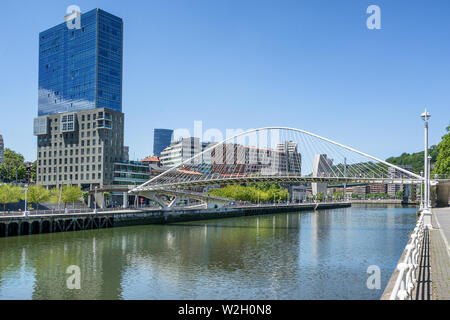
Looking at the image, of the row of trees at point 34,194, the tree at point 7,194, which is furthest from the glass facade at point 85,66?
the tree at point 7,194

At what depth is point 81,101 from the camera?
10806cm

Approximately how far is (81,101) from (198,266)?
3579 inches

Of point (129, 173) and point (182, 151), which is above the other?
point (182, 151)

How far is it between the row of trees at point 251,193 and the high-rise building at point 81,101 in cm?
2432

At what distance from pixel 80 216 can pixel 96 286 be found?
2978cm

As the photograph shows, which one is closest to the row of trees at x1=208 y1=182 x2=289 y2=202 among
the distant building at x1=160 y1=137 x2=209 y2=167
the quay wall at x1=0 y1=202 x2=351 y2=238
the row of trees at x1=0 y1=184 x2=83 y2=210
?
the quay wall at x1=0 y1=202 x2=351 y2=238

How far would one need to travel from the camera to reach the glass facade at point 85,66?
106 metres

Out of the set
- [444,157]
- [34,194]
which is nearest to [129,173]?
[34,194]

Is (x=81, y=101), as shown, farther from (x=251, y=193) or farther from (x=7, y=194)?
(x=7, y=194)

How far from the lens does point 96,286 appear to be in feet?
69.6

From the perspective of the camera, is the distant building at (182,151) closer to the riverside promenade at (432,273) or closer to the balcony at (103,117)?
the balcony at (103,117)

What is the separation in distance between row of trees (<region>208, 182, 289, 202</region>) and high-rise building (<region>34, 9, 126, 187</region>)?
24.3 meters
